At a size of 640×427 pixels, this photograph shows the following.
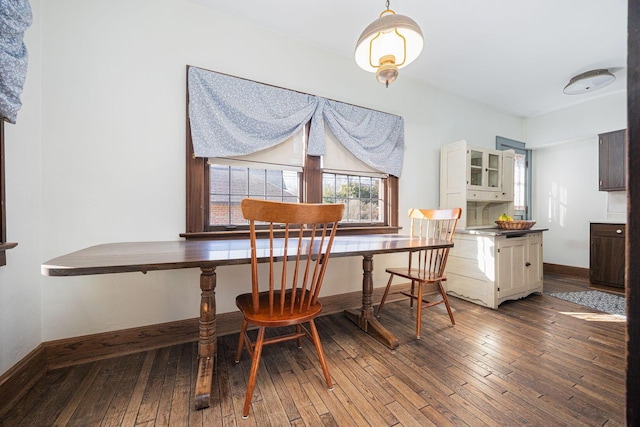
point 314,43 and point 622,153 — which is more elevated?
point 314,43

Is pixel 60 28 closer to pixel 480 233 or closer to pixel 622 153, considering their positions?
pixel 480 233

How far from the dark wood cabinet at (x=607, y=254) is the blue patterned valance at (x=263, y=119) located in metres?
2.82

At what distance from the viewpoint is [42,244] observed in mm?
1615

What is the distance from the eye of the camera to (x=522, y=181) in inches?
170

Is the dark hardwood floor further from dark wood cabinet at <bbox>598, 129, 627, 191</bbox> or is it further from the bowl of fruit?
dark wood cabinet at <bbox>598, 129, 627, 191</bbox>

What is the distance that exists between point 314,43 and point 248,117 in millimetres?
1042

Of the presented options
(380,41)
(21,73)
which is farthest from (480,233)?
(21,73)

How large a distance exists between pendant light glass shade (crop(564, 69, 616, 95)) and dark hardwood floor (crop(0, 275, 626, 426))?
2626 mm

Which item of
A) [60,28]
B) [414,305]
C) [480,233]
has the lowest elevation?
[414,305]

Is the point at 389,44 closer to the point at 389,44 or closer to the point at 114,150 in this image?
the point at 389,44

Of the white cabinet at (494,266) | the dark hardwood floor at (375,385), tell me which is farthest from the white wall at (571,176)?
the dark hardwood floor at (375,385)

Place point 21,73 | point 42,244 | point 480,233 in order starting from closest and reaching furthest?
point 21,73, point 42,244, point 480,233

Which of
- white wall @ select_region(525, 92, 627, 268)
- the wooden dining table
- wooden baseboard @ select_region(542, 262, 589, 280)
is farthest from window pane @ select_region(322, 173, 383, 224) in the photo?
wooden baseboard @ select_region(542, 262, 589, 280)

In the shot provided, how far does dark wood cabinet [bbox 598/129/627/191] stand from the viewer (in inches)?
124
